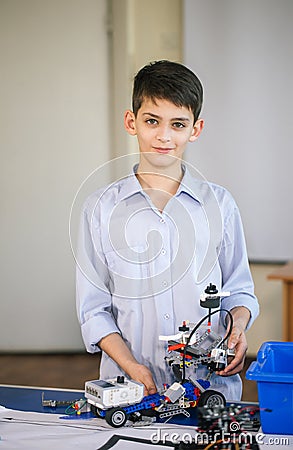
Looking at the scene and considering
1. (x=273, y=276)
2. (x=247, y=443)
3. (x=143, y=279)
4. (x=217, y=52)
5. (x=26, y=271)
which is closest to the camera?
(x=247, y=443)

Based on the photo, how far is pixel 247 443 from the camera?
1.36 metres

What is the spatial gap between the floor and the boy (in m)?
2.05

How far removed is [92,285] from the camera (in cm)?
179

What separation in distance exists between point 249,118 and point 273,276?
1.13 meters

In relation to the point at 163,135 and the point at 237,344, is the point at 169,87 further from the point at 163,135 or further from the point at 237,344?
the point at 237,344

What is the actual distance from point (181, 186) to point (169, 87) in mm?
241

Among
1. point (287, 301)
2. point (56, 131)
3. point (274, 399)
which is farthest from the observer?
point (56, 131)

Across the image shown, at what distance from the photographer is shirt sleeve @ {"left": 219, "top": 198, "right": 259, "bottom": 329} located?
6.00ft

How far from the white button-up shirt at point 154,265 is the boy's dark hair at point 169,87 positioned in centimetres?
20

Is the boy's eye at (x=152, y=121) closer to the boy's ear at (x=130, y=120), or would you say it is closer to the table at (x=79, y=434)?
the boy's ear at (x=130, y=120)

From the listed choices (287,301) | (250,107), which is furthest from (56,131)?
(287,301)

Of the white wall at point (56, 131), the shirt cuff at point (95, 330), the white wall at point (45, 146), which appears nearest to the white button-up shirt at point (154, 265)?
the shirt cuff at point (95, 330)

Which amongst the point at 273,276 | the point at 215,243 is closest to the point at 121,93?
the point at 273,276

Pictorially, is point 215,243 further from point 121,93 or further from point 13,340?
point 13,340
